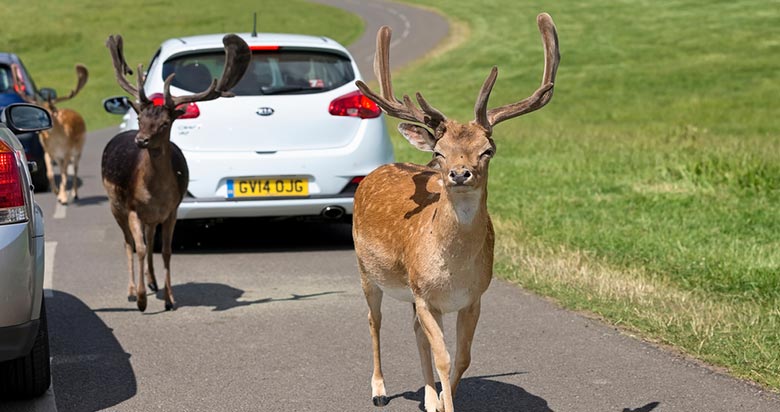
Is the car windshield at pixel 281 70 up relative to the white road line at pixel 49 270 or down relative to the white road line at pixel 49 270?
up

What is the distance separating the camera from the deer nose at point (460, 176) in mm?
5695

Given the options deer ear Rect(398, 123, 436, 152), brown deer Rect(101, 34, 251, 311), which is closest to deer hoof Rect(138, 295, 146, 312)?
brown deer Rect(101, 34, 251, 311)

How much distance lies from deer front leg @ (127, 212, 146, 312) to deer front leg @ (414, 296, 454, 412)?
3.57 metres

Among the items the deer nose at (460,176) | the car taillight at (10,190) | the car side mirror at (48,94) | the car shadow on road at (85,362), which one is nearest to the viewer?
the deer nose at (460,176)

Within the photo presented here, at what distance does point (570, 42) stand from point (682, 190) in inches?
1458

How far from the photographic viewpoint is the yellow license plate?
37.9ft

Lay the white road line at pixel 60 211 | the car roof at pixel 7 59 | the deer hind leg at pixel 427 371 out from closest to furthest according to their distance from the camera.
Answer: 1. the deer hind leg at pixel 427 371
2. the white road line at pixel 60 211
3. the car roof at pixel 7 59

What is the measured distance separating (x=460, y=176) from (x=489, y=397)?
1.69 meters

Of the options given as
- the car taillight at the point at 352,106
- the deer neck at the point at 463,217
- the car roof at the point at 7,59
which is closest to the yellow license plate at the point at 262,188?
the car taillight at the point at 352,106

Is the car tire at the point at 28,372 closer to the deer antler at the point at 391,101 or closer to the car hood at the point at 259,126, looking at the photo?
the deer antler at the point at 391,101

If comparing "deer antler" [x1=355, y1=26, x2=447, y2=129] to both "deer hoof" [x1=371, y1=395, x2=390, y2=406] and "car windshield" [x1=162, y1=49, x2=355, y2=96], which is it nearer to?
"deer hoof" [x1=371, y1=395, x2=390, y2=406]

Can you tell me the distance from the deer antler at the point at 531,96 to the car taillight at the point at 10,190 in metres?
2.21

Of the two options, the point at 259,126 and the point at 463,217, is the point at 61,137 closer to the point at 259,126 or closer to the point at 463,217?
the point at 259,126

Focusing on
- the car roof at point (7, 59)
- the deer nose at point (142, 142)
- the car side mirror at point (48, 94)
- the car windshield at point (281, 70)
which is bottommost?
the car side mirror at point (48, 94)
